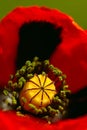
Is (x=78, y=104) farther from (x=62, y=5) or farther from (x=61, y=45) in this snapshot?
(x=62, y=5)

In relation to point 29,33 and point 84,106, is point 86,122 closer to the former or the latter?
point 84,106

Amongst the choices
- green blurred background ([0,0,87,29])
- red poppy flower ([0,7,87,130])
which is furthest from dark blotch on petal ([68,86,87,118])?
green blurred background ([0,0,87,29])

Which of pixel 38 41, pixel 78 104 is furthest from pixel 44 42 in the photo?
pixel 78 104

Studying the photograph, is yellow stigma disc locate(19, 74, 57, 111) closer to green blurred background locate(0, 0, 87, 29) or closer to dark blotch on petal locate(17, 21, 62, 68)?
dark blotch on petal locate(17, 21, 62, 68)

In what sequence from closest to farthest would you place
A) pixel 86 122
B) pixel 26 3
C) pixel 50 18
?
1. pixel 86 122
2. pixel 50 18
3. pixel 26 3

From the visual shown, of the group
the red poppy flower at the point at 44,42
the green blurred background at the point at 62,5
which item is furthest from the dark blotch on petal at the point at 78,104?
the green blurred background at the point at 62,5

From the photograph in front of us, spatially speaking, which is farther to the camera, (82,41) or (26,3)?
(26,3)

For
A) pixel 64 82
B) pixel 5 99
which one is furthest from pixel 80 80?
pixel 5 99
